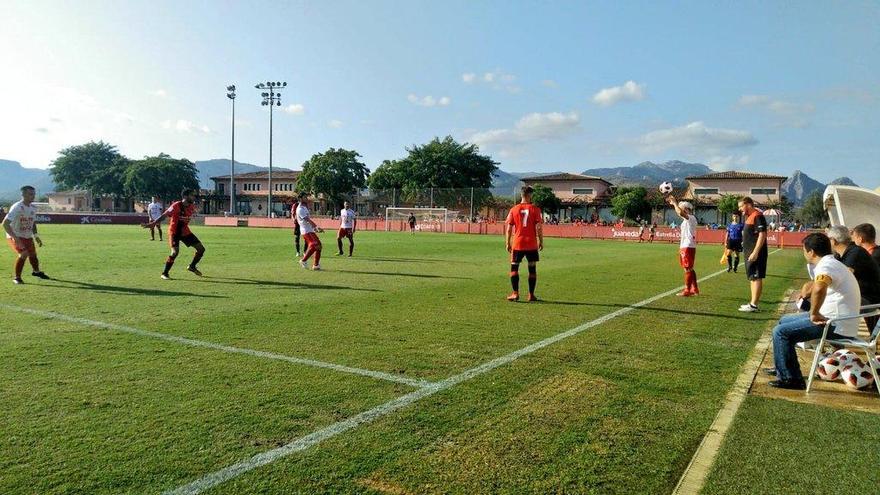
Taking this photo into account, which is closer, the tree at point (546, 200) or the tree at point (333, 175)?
the tree at point (546, 200)

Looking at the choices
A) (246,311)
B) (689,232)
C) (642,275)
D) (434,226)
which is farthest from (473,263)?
(434,226)

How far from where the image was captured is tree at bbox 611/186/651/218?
66375 mm

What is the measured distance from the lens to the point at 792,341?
17.3 feet

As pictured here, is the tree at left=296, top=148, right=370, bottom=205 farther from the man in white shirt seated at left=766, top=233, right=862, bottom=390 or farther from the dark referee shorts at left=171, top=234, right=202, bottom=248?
the man in white shirt seated at left=766, top=233, right=862, bottom=390

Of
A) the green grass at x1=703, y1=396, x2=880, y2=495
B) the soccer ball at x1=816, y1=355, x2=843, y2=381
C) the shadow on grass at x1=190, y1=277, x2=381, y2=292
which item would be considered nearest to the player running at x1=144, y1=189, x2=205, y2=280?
the shadow on grass at x1=190, y1=277, x2=381, y2=292

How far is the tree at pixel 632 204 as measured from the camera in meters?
66.4

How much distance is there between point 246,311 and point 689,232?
8.56 metres

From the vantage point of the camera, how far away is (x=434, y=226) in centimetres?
4806

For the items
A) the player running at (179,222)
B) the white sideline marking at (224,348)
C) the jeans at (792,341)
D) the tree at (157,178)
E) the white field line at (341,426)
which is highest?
the tree at (157,178)

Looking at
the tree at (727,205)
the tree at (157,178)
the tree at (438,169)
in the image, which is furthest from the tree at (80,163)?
the tree at (727,205)

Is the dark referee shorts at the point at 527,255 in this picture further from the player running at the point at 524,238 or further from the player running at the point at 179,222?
the player running at the point at 179,222

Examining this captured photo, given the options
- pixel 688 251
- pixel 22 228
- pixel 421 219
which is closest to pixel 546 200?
pixel 421 219

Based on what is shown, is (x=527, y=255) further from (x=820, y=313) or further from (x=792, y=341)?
(x=820, y=313)

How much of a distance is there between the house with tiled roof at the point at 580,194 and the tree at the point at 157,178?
53.0 meters
